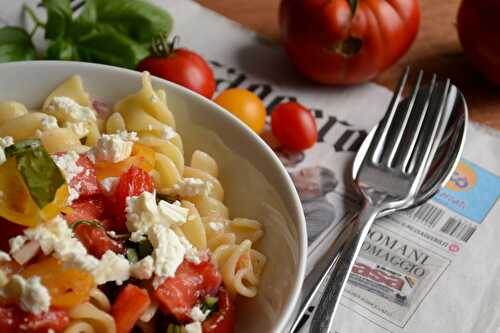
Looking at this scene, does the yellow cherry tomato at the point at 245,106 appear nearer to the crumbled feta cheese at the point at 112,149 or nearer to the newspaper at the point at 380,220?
the newspaper at the point at 380,220

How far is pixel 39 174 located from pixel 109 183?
0.30 metres

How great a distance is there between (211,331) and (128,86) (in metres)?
0.92

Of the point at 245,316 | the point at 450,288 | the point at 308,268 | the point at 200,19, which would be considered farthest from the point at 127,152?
the point at 200,19

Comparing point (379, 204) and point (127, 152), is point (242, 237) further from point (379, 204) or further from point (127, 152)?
point (379, 204)

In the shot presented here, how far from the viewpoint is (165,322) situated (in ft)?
5.91

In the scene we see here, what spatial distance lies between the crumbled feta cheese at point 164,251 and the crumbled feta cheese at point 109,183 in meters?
0.22

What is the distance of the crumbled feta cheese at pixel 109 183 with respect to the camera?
6.38ft

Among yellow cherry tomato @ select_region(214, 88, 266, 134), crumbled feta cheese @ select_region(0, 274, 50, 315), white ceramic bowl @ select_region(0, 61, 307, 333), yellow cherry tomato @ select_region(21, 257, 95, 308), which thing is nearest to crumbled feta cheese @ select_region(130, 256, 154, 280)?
yellow cherry tomato @ select_region(21, 257, 95, 308)

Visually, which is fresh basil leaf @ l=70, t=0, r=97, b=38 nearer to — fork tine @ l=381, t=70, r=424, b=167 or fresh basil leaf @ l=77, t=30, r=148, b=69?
fresh basil leaf @ l=77, t=30, r=148, b=69

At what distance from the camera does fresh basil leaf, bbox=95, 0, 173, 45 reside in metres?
3.12

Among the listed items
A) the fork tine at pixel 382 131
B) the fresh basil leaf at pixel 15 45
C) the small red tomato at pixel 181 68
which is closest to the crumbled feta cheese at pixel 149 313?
the fork tine at pixel 382 131

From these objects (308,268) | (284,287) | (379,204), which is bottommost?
(308,268)

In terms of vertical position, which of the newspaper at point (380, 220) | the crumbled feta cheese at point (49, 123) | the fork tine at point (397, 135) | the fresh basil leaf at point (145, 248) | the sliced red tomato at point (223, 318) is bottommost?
the newspaper at point (380, 220)

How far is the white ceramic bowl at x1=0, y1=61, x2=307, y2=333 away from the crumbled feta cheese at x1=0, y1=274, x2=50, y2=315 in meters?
0.54
